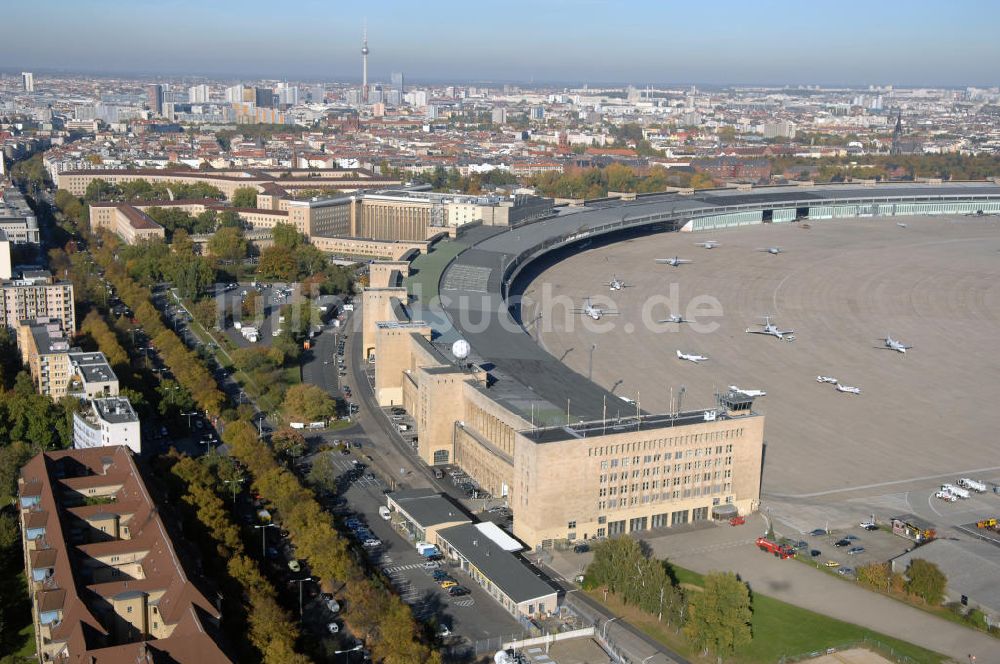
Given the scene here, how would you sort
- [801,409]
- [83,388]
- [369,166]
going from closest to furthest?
[83,388] → [801,409] → [369,166]

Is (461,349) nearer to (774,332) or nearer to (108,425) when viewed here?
(108,425)

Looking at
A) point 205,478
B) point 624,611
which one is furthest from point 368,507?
point 624,611

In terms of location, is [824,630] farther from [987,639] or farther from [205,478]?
[205,478]

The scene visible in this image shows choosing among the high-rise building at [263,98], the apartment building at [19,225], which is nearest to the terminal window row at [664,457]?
the apartment building at [19,225]

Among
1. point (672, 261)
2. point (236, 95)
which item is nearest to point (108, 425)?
point (672, 261)

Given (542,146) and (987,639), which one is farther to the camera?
(542,146)
